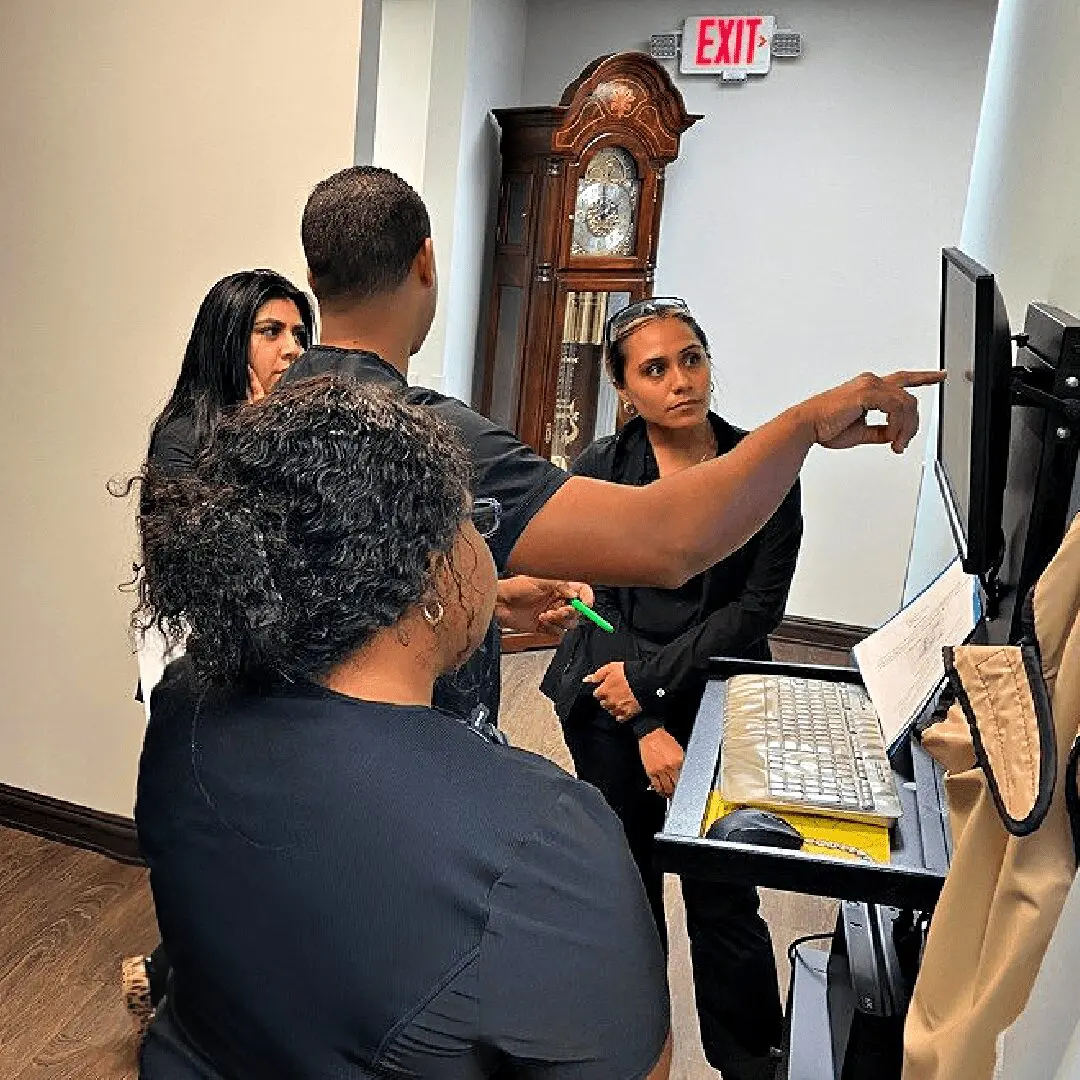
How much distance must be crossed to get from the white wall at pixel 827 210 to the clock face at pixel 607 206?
409 mm

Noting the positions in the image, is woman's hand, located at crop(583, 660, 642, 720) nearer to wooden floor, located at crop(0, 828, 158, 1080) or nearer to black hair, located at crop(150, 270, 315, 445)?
black hair, located at crop(150, 270, 315, 445)

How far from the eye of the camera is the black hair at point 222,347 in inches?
87.4

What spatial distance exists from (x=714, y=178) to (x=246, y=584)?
4.33m

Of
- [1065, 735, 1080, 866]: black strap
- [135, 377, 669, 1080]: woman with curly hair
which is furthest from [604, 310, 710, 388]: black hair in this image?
[1065, 735, 1080, 866]: black strap

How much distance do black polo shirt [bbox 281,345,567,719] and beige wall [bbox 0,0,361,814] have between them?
37.7 inches

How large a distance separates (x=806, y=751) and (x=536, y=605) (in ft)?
1.67

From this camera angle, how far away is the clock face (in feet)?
14.5

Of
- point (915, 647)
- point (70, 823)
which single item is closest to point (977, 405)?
point (915, 647)

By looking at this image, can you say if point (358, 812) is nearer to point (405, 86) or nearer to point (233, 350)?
point (233, 350)

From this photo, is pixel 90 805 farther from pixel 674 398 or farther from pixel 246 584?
pixel 246 584

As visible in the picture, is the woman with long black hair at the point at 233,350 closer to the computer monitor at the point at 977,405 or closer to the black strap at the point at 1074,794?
the computer monitor at the point at 977,405

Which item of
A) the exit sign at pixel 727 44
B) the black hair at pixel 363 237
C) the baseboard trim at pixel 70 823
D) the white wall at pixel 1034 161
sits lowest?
the baseboard trim at pixel 70 823

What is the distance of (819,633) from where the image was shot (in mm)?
5020

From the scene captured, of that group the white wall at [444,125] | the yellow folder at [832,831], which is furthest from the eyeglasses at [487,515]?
the white wall at [444,125]
